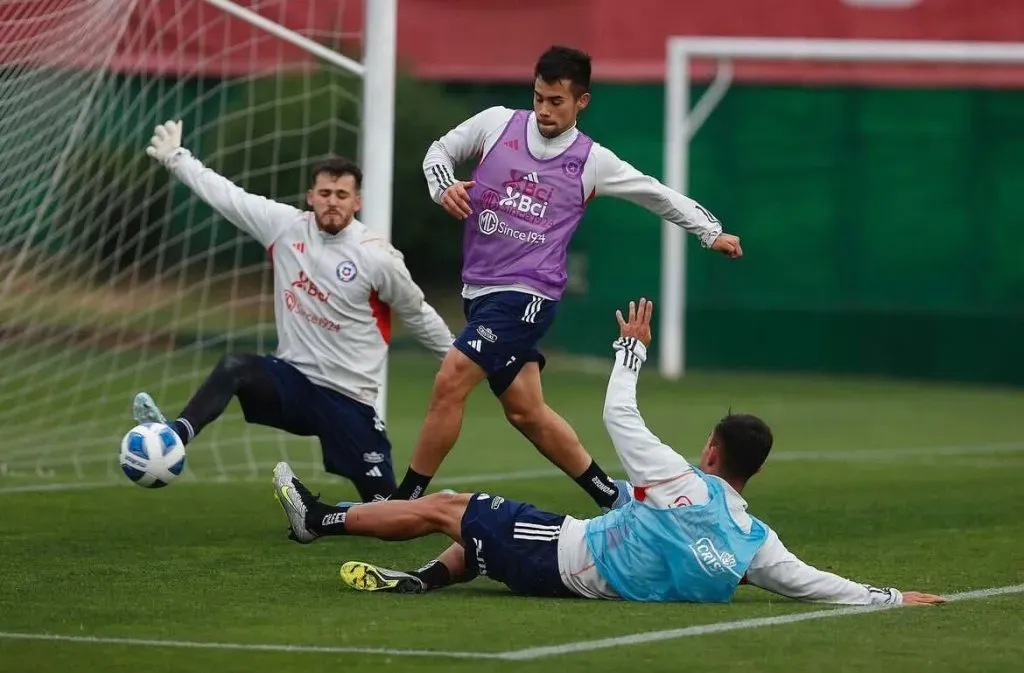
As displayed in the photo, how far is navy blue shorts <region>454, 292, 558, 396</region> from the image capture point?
10391 millimetres

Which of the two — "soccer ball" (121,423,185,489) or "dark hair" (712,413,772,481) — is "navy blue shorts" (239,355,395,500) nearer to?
"soccer ball" (121,423,185,489)

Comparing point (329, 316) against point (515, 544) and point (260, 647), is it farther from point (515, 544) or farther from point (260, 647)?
point (260, 647)

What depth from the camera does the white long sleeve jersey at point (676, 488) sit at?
26.7 ft

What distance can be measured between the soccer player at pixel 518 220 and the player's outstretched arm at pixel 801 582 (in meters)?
2.43

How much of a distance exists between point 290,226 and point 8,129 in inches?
72.5

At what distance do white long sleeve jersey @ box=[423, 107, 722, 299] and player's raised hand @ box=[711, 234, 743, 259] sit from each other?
12cm

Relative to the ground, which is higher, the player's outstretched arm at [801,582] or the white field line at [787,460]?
the white field line at [787,460]

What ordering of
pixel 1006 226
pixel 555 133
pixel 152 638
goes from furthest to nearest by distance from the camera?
pixel 1006 226 → pixel 555 133 → pixel 152 638

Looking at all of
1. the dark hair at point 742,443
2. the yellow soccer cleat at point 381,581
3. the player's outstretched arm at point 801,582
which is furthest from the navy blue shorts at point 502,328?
the player's outstretched arm at point 801,582

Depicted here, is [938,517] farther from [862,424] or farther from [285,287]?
[862,424]

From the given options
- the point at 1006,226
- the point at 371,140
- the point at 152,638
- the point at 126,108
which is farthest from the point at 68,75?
the point at 1006,226

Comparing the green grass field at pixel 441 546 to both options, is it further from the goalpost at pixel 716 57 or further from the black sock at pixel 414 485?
the goalpost at pixel 716 57

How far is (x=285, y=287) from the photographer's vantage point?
11289 mm

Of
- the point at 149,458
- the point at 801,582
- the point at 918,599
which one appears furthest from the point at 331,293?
the point at 918,599
